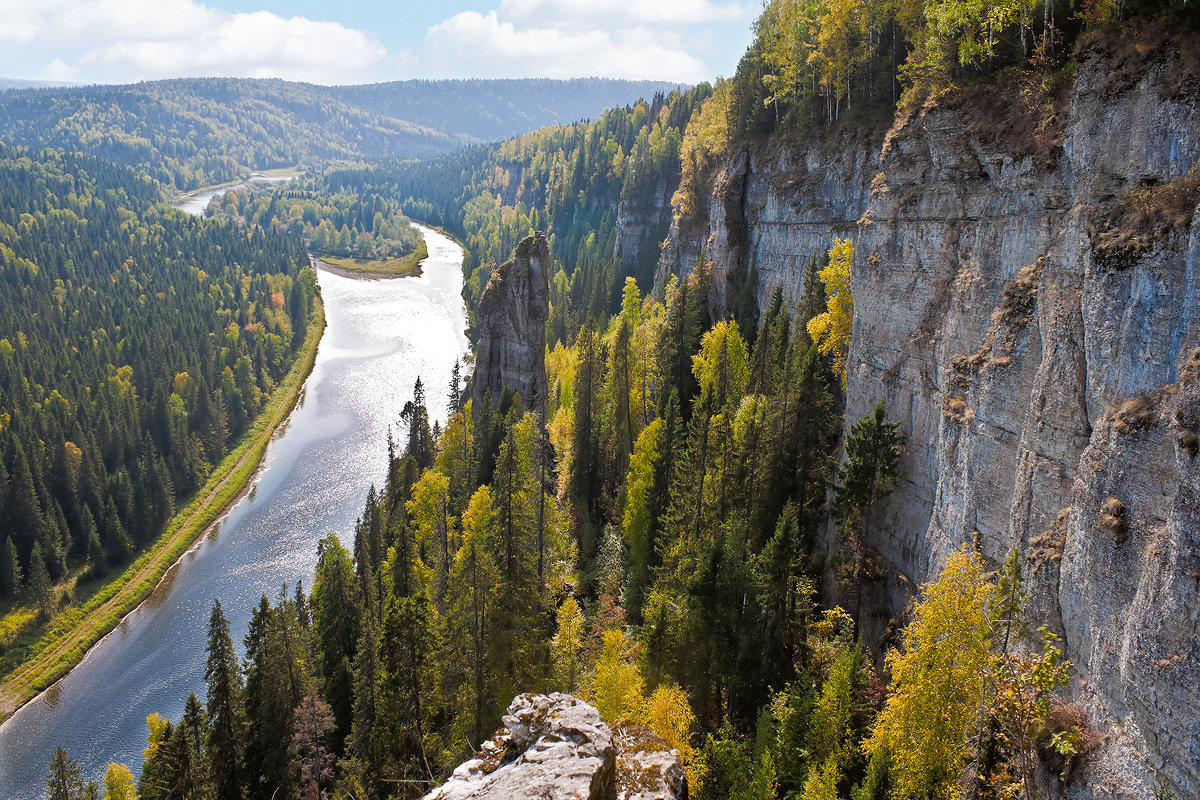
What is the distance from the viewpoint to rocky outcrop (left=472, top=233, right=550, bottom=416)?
69.9m

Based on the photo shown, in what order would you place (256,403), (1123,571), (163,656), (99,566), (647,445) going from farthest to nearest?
1. (256,403)
2. (99,566)
3. (163,656)
4. (647,445)
5. (1123,571)

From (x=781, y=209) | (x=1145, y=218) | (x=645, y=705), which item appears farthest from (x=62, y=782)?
(x=781, y=209)

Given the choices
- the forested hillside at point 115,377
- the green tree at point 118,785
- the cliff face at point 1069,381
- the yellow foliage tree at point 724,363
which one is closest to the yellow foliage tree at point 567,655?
the cliff face at point 1069,381

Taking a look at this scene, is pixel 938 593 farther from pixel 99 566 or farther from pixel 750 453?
pixel 99 566

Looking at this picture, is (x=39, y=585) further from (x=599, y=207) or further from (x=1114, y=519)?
(x=599, y=207)

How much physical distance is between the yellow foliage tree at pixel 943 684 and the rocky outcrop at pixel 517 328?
50692 mm

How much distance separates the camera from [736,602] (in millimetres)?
32438

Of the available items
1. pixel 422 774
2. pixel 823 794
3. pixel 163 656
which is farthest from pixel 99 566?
pixel 823 794

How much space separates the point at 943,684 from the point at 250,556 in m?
67.5

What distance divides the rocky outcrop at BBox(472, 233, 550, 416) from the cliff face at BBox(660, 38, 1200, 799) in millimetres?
38985

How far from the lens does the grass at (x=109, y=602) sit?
60250 mm

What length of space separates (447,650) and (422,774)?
17.8 feet

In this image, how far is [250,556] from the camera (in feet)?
239

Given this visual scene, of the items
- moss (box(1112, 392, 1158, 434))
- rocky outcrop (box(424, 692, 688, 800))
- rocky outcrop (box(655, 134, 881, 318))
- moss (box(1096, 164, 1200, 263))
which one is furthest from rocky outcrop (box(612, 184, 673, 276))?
rocky outcrop (box(424, 692, 688, 800))
